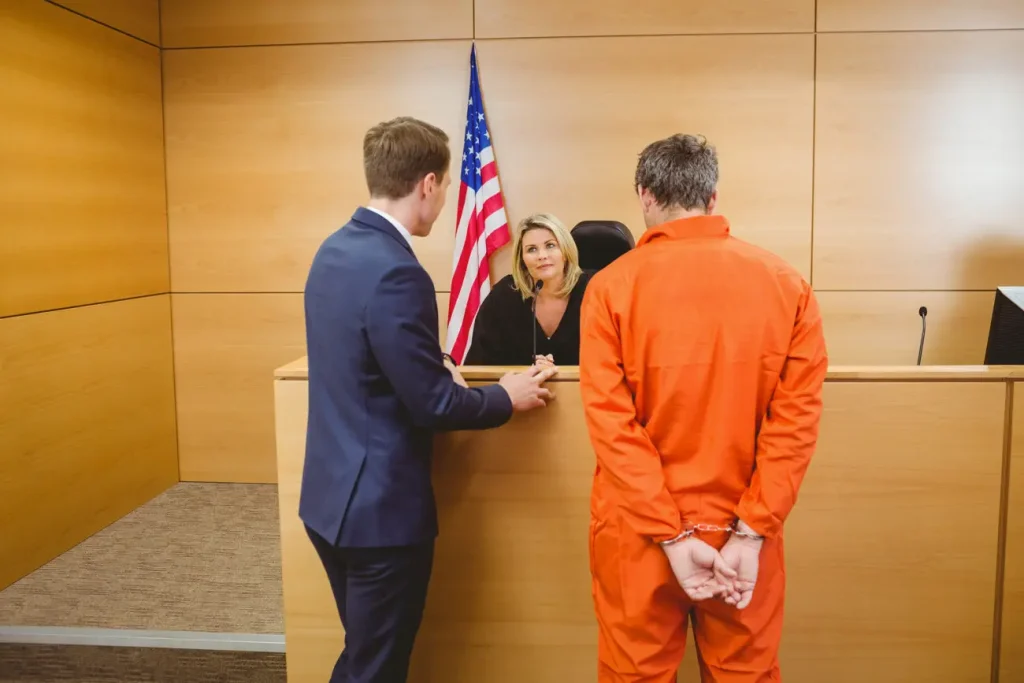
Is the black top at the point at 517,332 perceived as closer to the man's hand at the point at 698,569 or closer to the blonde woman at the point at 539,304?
the blonde woman at the point at 539,304

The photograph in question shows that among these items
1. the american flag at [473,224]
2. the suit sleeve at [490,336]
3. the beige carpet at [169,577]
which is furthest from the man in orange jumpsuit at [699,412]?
the american flag at [473,224]

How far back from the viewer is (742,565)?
1.32 meters

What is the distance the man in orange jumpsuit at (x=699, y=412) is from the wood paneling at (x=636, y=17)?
2.34m

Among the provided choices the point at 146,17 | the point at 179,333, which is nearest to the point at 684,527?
the point at 179,333

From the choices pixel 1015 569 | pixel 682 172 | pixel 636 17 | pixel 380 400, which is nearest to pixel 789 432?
pixel 682 172

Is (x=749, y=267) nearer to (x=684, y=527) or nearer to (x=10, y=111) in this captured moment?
(x=684, y=527)

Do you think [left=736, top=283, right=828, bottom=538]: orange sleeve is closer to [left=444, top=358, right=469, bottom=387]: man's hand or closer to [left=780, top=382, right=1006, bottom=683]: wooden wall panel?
[left=780, top=382, right=1006, bottom=683]: wooden wall panel

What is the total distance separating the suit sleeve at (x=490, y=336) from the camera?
2.67 metres

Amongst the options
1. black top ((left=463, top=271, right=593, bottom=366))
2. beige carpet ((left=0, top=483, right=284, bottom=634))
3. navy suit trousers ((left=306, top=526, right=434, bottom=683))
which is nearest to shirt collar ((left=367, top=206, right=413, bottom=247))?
navy suit trousers ((left=306, top=526, right=434, bottom=683))

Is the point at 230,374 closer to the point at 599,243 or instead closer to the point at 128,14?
the point at 128,14

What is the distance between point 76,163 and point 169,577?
1.67m

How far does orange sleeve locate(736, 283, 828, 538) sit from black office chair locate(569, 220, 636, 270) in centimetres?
154

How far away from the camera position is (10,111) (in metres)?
2.61

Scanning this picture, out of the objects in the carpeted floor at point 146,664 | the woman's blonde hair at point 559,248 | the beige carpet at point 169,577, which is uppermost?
the woman's blonde hair at point 559,248
